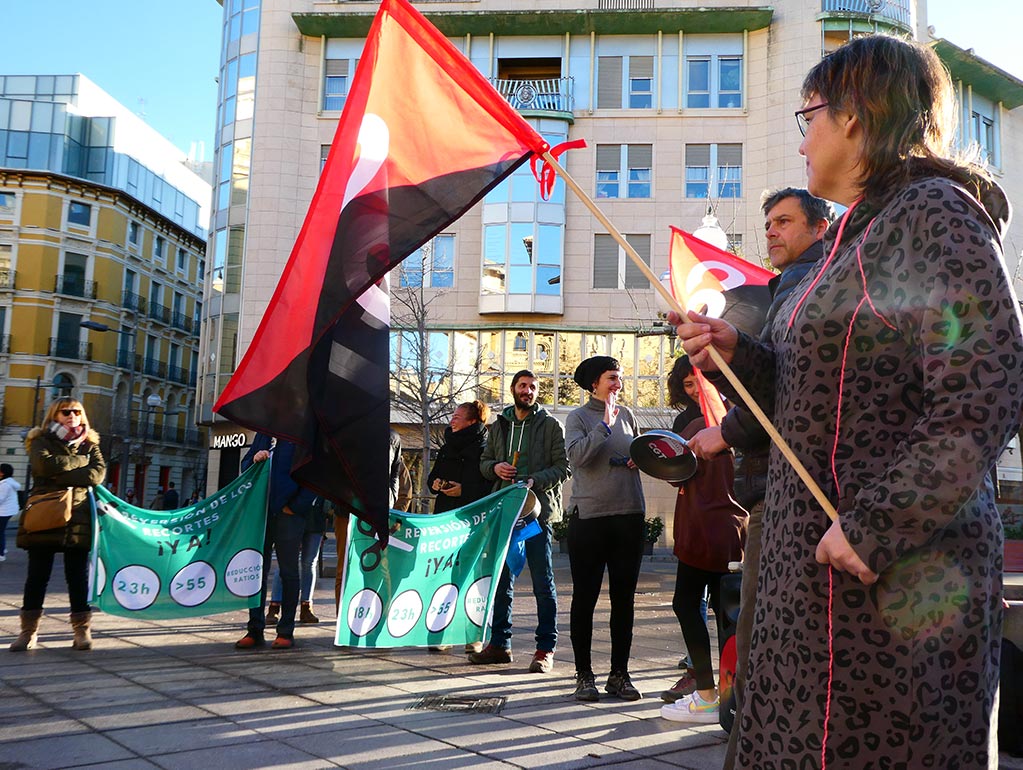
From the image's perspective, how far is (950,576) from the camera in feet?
5.83

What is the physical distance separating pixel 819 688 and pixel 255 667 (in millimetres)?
5596

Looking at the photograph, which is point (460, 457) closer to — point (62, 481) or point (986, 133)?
point (62, 481)

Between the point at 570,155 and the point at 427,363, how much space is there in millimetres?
9701

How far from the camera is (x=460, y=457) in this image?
840cm

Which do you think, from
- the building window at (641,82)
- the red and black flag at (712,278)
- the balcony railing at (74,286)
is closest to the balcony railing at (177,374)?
the balcony railing at (74,286)

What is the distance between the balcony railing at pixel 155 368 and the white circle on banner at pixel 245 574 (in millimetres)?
59510

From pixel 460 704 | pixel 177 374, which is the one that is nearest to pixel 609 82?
pixel 460 704

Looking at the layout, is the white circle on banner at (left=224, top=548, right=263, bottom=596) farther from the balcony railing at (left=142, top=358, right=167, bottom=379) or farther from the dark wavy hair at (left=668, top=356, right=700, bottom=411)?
the balcony railing at (left=142, top=358, right=167, bottom=379)

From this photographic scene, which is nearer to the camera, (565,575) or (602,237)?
(565,575)

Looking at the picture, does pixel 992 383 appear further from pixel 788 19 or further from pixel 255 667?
pixel 788 19

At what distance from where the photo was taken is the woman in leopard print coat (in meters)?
1.76

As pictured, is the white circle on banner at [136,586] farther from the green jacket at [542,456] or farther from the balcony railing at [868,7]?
the balcony railing at [868,7]

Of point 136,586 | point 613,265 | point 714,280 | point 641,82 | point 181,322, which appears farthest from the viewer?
point 181,322

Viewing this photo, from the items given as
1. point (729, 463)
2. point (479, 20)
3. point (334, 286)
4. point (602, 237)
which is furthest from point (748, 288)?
point (479, 20)
